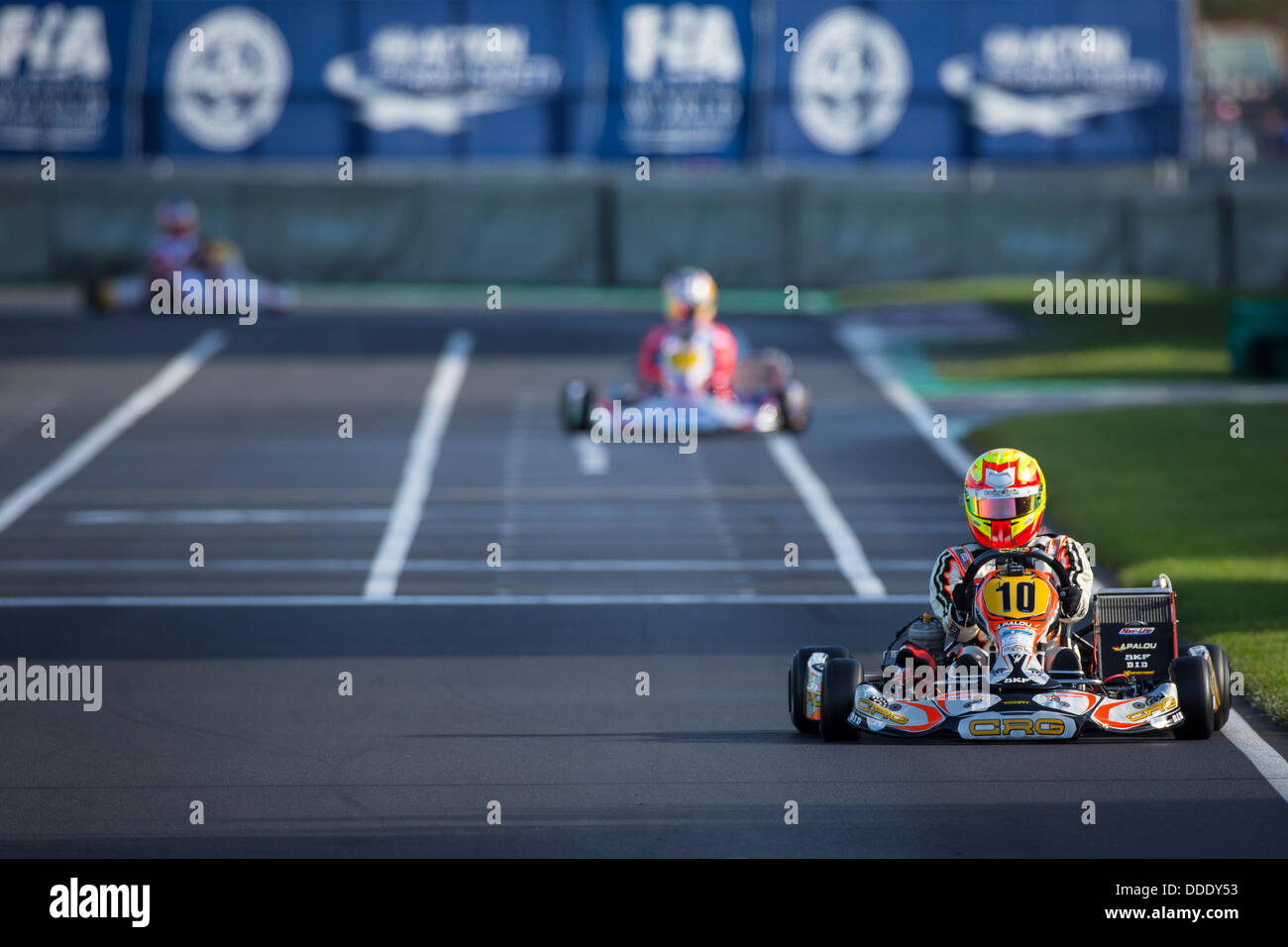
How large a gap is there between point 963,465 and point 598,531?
464 cm

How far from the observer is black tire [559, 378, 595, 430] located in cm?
2328

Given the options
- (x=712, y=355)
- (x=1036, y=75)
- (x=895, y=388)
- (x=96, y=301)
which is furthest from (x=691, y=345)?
(x=1036, y=75)

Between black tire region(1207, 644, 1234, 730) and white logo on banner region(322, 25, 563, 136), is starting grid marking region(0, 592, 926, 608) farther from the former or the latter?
white logo on banner region(322, 25, 563, 136)

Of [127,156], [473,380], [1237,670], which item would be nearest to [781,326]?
[473,380]

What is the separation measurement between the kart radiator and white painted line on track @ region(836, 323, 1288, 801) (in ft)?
1.53

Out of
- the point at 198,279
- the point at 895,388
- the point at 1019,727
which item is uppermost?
the point at 198,279

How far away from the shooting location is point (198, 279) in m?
33.5

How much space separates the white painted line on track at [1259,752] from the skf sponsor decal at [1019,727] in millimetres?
804

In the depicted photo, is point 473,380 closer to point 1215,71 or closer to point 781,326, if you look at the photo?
point 781,326

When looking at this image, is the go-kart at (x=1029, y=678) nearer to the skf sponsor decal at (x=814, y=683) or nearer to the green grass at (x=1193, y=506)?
the skf sponsor decal at (x=814, y=683)

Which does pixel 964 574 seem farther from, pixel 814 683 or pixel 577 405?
pixel 577 405
